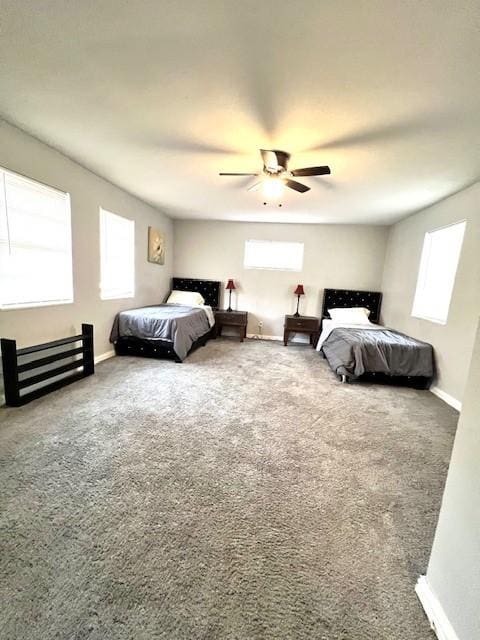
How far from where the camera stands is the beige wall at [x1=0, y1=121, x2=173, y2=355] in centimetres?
236

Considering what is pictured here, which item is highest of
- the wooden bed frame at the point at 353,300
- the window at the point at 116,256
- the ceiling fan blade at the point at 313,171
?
the ceiling fan blade at the point at 313,171

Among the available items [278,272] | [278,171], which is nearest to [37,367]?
[278,171]

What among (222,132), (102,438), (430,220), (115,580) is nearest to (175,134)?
(222,132)

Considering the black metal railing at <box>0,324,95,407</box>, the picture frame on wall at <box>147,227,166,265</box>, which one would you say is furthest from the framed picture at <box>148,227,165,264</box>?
the black metal railing at <box>0,324,95,407</box>

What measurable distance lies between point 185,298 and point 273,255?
205 cm

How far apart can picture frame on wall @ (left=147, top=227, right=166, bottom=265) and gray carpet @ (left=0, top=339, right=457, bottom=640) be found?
2.86 metres

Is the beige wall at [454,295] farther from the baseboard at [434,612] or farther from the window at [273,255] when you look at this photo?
the baseboard at [434,612]

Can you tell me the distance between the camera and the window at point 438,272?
3.19 metres

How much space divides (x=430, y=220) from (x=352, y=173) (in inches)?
69.1

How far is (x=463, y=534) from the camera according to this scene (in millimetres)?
848

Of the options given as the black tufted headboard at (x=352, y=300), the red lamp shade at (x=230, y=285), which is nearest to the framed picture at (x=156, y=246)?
the red lamp shade at (x=230, y=285)

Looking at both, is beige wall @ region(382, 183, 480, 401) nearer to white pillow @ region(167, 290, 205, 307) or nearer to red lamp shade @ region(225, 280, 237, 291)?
red lamp shade @ region(225, 280, 237, 291)

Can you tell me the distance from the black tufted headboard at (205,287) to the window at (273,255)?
32.3 inches

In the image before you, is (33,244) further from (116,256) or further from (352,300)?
(352,300)
